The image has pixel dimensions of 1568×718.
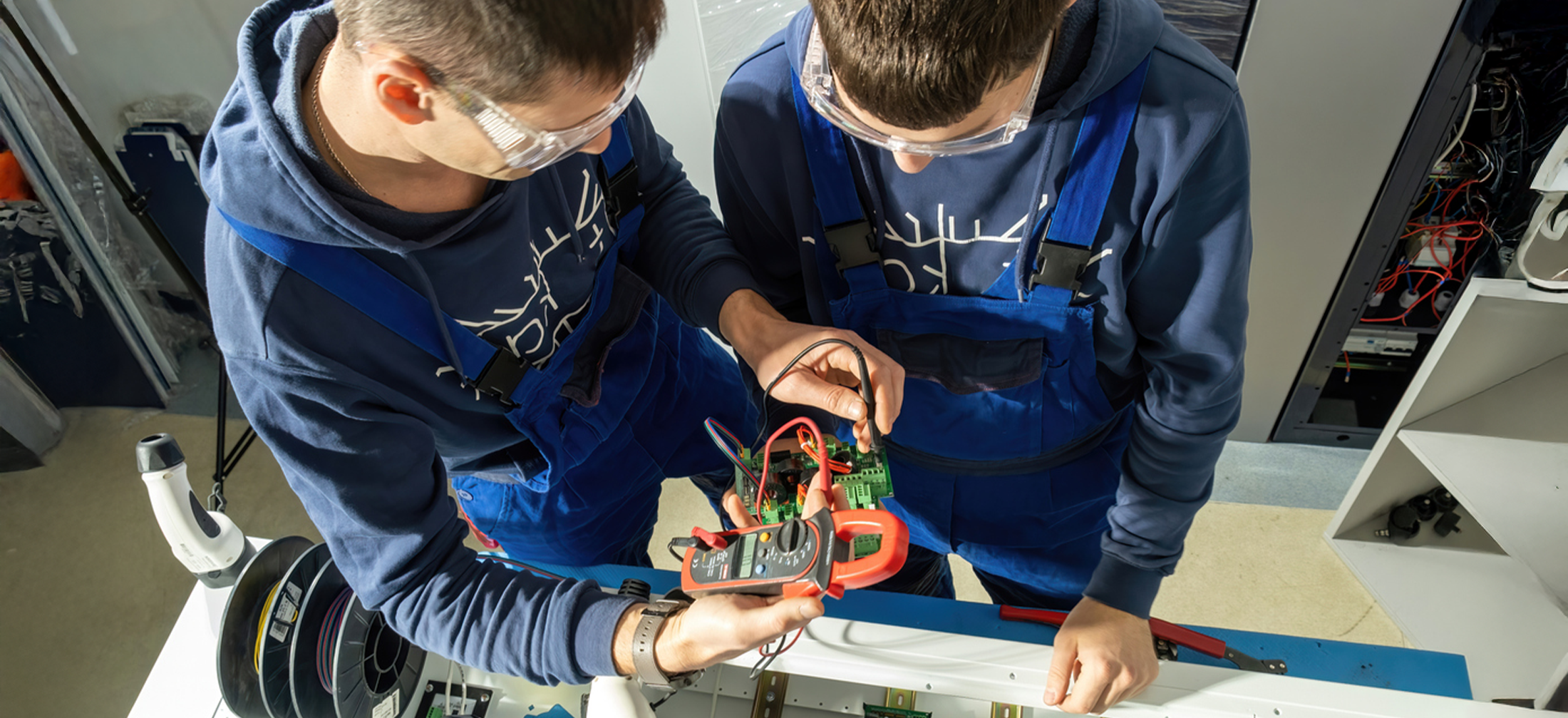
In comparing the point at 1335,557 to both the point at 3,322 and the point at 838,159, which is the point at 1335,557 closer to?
the point at 838,159

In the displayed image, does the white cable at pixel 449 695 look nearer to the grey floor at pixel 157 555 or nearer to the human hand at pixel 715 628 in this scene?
the human hand at pixel 715 628

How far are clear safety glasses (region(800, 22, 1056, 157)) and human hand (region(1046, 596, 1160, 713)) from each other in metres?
0.68

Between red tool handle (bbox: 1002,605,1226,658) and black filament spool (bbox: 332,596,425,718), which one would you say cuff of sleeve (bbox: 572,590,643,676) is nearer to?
black filament spool (bbox: 332,596,425,718)

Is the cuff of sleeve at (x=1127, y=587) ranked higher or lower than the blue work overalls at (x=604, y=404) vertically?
lower

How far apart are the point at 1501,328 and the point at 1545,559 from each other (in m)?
0.55

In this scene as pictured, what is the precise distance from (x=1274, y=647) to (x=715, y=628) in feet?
3.06

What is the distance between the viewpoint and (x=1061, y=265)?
103 cm

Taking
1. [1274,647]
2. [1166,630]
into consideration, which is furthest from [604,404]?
[1274,647]

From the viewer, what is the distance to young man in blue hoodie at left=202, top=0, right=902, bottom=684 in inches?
32.5

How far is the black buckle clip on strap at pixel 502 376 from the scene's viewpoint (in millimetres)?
1156

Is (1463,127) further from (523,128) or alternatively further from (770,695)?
(523,128)

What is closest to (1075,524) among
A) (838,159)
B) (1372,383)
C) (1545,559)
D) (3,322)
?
(838,159)

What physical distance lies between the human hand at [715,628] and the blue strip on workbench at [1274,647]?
0.89 feet

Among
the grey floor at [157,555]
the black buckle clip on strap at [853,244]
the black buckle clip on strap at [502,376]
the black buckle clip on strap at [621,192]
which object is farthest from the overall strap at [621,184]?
the grey floor at [157,555]
